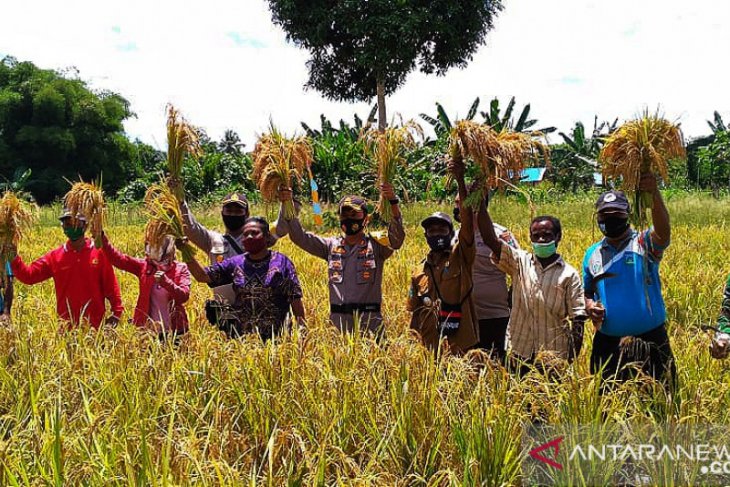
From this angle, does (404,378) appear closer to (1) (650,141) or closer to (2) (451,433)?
(2) (451,433)

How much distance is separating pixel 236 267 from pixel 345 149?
1396 cm

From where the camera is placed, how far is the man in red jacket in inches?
151

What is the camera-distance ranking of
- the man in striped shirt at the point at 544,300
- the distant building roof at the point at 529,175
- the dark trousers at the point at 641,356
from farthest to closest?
the distant building roof at the point at 529,175 < the man in striped shirt at the point at 544,300 < the dark trousers at the point at 641,356

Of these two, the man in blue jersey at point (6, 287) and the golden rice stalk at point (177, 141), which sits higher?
the golden rice stalk at point (177, 141)

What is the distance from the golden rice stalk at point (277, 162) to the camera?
3.91 metres

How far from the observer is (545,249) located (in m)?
3.26

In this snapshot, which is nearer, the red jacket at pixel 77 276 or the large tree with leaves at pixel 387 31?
the red jacket at pixel 77 276

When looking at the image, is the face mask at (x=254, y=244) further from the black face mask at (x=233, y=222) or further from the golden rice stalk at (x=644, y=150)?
the golden rice stalk at (x=644, y=150)

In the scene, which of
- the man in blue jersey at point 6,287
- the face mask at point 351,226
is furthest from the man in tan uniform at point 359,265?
the man in blue jersey at point 6,287

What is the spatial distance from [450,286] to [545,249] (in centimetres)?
58

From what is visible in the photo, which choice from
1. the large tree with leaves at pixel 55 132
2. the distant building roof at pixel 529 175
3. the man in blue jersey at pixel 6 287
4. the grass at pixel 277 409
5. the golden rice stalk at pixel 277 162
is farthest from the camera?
the large tree with leaves at pixel 55 132

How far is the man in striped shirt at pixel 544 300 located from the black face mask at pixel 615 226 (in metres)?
0.28

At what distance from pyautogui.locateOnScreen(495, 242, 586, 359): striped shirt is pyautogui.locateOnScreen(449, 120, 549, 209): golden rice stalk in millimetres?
515

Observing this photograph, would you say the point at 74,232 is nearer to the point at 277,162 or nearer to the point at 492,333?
the point at 277,162
